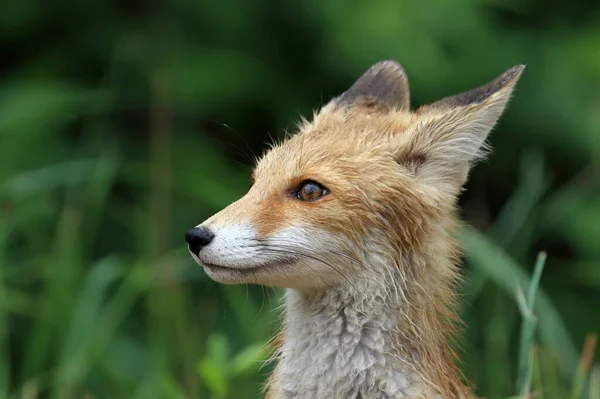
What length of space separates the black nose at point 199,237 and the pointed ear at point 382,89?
1203 millimetres

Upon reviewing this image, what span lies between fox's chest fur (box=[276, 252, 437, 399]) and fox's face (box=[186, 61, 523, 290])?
84 millimetres

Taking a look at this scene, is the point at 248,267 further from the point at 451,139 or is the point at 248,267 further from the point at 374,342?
the point at 451,139

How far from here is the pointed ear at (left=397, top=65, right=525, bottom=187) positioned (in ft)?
12.9

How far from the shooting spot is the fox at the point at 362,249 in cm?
378

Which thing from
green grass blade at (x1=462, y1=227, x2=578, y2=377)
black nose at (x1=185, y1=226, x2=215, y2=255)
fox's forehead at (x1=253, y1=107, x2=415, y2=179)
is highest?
fox's forehead at (x1=253, y1=107, x2=415, y2=179)

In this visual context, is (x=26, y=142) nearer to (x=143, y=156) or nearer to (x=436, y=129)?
(x=143, y=156)

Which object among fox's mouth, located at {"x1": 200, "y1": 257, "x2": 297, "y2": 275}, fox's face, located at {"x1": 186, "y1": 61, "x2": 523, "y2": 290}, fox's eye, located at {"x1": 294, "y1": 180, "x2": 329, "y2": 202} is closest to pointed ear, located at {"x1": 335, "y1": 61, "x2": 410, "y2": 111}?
fox's face, located at {"x1": 186, "y1": 61, "x2": 523, "y2": 290}

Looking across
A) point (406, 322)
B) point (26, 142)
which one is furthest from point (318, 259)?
point (26, 142)

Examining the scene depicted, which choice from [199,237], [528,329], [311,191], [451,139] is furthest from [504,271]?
[199,237]

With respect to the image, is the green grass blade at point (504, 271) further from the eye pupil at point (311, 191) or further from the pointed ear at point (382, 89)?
the eye pupil at point (311, 191)

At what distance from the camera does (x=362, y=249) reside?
386 centimetres

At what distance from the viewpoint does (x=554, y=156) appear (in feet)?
24.7

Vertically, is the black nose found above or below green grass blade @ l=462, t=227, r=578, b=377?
above

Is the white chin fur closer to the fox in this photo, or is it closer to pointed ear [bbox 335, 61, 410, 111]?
the fox
